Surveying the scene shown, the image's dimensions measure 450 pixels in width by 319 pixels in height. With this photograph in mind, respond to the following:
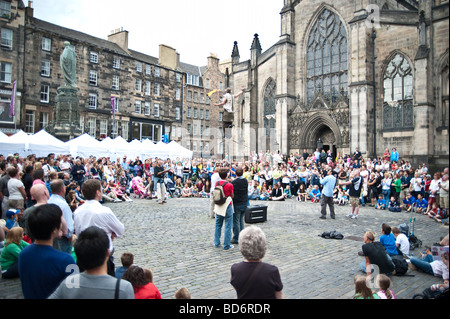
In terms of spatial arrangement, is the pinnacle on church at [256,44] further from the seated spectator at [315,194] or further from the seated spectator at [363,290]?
the seated spectator at [363,290]

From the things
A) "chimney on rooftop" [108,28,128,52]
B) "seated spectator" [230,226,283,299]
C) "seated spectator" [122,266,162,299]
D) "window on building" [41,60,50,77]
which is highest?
"chimney on rooftop" [108,28,128,52]

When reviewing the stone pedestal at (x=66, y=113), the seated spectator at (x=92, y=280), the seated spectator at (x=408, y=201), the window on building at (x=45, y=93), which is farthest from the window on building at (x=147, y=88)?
the seated spectator at (x=92, y=280)

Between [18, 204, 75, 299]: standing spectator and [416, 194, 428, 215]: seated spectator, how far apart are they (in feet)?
50.0

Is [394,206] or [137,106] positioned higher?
[137,106]

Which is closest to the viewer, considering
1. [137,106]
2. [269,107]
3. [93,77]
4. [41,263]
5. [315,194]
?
[41,263]

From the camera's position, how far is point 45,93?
34531 millimetres

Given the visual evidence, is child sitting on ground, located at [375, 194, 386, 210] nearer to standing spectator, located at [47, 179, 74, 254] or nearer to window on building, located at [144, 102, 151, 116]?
standing spectator, located at [47, 179, 74, 254]

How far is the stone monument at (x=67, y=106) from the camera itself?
70.9ft

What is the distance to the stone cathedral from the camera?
76.0 ft

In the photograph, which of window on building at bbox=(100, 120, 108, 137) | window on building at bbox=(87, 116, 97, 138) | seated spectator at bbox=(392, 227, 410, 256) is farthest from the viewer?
window on building at bbox=(100, 120, 108, 137)

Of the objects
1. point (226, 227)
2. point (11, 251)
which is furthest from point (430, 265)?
point (11, 251)

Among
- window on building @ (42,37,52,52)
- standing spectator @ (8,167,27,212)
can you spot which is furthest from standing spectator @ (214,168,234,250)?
window on building @ (42,37,52,52)

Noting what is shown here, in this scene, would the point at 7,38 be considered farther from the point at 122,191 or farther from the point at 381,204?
the point at 381,204

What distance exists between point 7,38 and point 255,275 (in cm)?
3774
